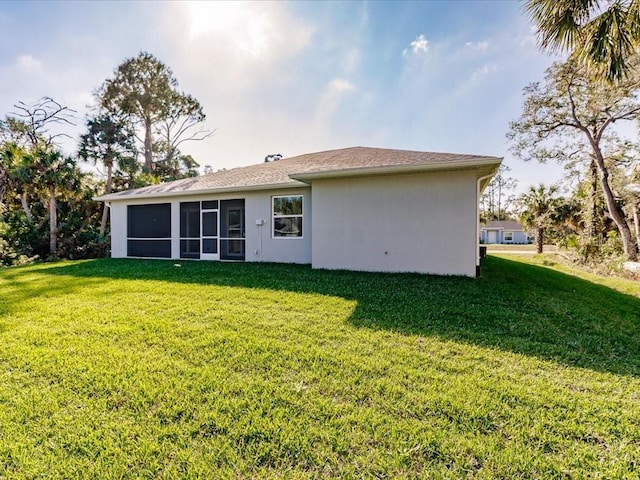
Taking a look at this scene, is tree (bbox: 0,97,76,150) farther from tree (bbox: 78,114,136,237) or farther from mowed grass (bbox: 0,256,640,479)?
mowed grass (bbox: 0,256,640,479)

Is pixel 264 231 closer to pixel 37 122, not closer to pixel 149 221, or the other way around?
pixel 149 221

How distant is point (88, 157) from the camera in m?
17.7

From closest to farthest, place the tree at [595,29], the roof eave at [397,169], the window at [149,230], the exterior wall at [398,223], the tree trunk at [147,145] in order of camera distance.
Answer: the tree at [595,29] < the roof eave at [397,169] < the exterior wall at [398,223] < the window at [149,230] < the tree trunk at [147,145]

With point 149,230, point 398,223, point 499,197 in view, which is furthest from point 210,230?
point 499,197

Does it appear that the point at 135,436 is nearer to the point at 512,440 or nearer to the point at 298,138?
the point at 512,440

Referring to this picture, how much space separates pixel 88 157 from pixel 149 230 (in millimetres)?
9314

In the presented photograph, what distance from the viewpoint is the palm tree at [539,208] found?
19109 millimetres

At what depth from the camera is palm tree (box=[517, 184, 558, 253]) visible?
19.1 m

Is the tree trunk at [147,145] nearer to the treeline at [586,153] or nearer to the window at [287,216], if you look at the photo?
the window at [287,216]

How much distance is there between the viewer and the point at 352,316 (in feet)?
16.1

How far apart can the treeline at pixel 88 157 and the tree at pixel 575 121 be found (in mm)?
21413

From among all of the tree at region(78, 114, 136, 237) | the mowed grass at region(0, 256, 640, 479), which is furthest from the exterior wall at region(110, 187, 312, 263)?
the tree at region(78, 114, 136, 237)

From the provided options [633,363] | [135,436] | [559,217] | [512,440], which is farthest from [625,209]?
[135,436]

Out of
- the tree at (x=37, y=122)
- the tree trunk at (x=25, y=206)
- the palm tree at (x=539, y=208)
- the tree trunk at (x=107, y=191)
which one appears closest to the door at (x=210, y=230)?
the tree trunk at (x=107, y=191)
